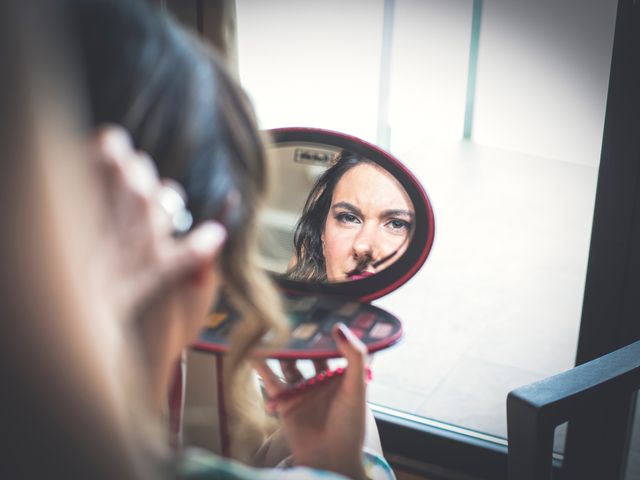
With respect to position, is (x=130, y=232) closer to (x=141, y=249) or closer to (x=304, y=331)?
(x=141, y=249)

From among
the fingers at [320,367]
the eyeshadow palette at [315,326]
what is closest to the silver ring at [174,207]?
the eyeshadow palette at [315,326]

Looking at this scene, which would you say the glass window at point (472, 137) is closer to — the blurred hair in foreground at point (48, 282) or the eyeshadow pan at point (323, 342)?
the eyeshadow pan at point (323, 342)

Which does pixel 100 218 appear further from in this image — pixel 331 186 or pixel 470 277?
pixel 470 277

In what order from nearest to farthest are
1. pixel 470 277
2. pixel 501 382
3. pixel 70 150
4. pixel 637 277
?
pixel 70 150 → pixel 637 277 → pixel 501 382 → pixel 470 277

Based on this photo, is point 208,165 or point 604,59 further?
point 604,59

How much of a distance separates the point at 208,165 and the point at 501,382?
1109 mm

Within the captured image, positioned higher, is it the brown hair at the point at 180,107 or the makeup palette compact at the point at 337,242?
the brown hair at the point at 180,107

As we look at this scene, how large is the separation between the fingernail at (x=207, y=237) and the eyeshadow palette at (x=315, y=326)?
8.6 inches

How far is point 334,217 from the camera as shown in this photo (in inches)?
31.5

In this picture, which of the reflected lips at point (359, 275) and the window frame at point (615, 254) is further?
the window frame at point (615, 254)

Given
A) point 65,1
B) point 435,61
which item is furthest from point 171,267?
point 435,61

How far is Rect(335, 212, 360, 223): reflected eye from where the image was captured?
0.78 meters

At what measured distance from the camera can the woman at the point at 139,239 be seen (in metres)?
0.33

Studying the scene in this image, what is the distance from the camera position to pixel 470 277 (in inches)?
68.1
